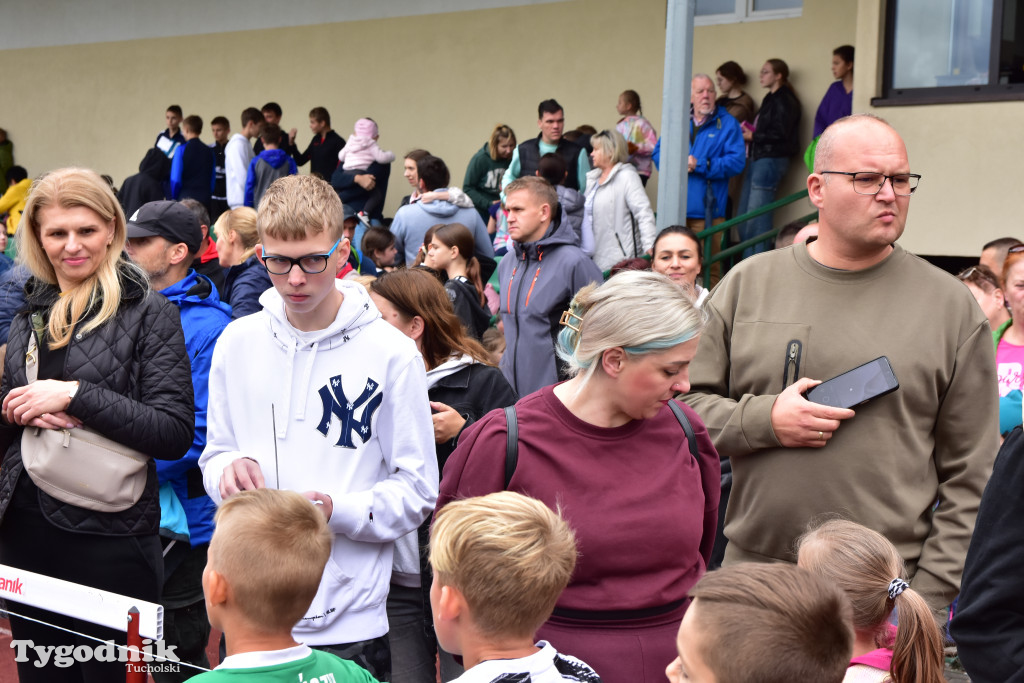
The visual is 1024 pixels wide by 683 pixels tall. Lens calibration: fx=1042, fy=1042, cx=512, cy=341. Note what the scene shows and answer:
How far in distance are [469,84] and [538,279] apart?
23.7ft

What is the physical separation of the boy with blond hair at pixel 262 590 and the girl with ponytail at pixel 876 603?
3.76 feet

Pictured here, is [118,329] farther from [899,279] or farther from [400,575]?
[899,279]

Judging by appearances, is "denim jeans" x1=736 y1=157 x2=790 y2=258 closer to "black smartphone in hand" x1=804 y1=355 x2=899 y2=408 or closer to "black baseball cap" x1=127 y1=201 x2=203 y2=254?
"black baseball cap" x1=127 y1=201 x2=203 y2=254

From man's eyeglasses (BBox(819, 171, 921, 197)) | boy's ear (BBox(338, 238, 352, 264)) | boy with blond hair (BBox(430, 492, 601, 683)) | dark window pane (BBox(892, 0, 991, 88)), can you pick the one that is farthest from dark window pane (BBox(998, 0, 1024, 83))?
boy with blond hair (BBox(430, 492, 601, 683))

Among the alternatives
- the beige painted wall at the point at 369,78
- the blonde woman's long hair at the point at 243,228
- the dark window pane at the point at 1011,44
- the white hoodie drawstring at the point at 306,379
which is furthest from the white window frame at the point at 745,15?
the white hoodie drawstring at the point at 306,379

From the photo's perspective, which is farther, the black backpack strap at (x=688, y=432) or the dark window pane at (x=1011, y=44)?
the dark window pane at (x=1011, y=44)

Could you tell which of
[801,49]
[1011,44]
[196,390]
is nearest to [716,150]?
[801,49]

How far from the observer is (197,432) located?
379 centimetres

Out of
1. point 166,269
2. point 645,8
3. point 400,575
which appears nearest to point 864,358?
point 400,575

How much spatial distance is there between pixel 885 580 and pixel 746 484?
0.54 m

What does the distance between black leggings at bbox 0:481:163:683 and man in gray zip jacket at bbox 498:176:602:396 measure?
3.34 metres

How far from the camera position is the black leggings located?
10.2 feet

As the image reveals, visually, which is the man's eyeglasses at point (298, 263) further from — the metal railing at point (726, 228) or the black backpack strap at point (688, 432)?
the metal railing at point (726, 228)

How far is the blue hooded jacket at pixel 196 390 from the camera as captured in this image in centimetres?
374
